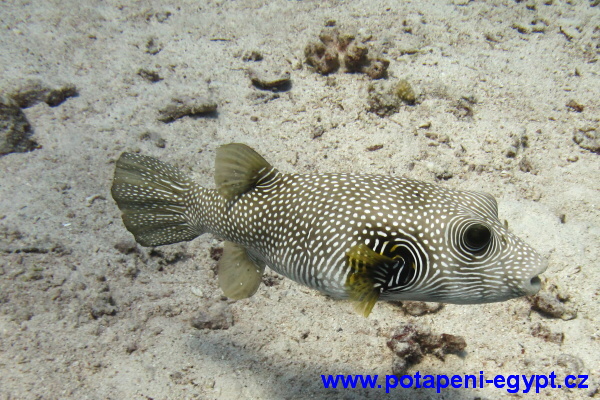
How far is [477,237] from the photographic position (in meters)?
2.42

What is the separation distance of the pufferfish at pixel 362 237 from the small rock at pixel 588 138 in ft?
12.0

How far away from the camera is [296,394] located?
3723 mm

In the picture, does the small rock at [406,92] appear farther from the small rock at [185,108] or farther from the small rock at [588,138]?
the small rock at [185,108]

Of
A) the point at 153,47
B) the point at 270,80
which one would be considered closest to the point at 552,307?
the point at 270,80

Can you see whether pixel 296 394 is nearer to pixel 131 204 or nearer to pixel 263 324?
pixel 263 324

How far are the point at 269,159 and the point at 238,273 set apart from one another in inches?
101

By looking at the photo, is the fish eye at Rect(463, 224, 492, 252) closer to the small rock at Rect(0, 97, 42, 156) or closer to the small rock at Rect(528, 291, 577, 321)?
the small rock at Rect(528, 291, 577, 321)

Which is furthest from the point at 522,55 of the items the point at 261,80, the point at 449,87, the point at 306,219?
the point at 306,219

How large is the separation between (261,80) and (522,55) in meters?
Answer: 4.81

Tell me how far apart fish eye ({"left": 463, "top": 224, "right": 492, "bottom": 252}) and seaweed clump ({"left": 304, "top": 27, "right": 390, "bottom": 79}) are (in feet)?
15.5

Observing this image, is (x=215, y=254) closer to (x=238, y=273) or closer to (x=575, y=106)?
(x=238, y=273)

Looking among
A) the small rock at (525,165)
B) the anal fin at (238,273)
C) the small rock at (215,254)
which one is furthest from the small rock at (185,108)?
the small rock at (525,165)

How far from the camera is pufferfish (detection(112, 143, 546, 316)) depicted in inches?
99.9

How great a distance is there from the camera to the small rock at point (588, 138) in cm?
550
